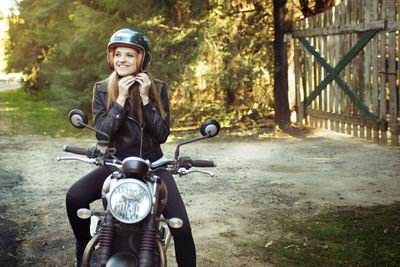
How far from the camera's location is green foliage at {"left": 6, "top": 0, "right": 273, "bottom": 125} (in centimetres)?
1199

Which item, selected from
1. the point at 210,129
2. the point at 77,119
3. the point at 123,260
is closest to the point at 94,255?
the point at 123,260

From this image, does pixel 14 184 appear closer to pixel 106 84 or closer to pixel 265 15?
pixel 106 84

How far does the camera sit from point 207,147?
34.3 ft

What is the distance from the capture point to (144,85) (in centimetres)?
334

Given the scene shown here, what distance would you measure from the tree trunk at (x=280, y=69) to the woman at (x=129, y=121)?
9282 mm

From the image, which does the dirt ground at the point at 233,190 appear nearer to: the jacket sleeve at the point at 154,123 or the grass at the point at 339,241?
the grass at the point at 339,241

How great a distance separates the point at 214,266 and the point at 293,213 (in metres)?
1.74

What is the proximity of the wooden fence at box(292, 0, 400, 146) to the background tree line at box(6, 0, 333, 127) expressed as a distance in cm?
69

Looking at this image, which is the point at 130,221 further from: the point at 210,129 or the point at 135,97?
the point at 135,97

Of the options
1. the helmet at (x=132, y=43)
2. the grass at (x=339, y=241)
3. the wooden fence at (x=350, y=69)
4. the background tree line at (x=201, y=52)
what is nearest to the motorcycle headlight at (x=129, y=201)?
the helmet at (x=132, y=43)

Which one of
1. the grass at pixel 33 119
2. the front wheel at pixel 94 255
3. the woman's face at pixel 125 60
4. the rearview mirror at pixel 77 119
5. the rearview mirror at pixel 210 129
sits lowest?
the grass at pixel 33 119

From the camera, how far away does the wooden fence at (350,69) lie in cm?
938

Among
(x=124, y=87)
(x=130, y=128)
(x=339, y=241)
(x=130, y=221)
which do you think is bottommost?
(x=339, y=241)

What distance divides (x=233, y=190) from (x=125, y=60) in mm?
3824
